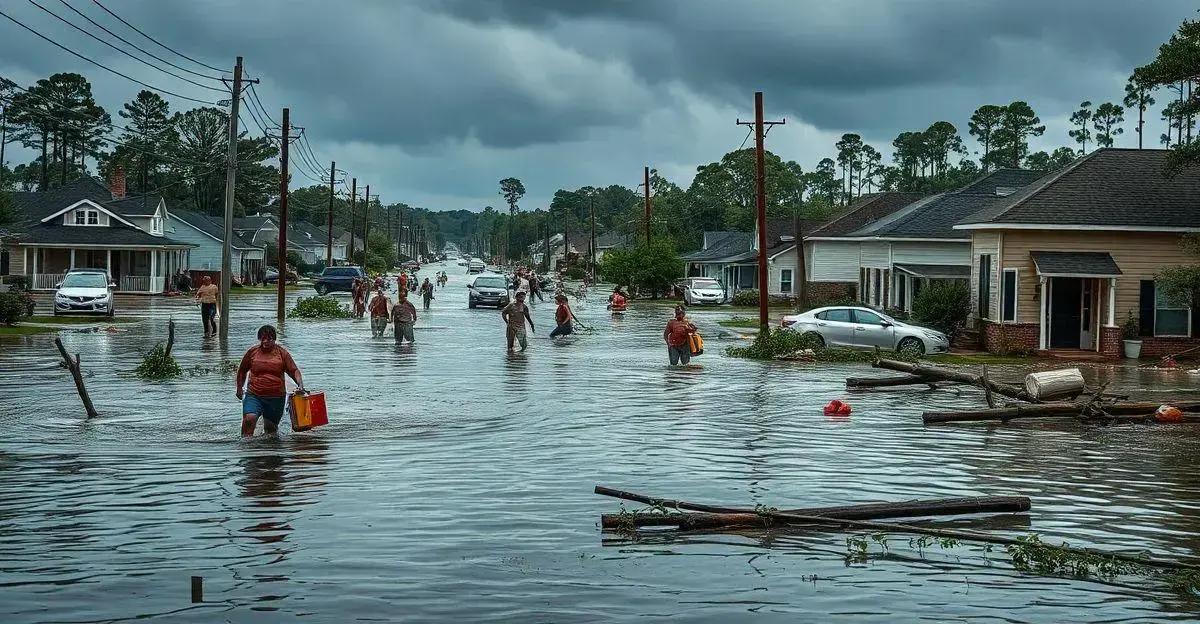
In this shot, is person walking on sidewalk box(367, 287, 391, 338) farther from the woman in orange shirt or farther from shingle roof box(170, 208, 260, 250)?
shingle roof box(170, 208, 260, 250)

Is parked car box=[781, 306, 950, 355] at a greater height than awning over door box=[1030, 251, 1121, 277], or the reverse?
awning over door box=[1030, 251, 1121, 277]

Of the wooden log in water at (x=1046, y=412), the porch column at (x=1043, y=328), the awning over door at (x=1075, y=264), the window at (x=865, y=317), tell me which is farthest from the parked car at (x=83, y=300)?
the wooden log in water at (x=1046, y=412)

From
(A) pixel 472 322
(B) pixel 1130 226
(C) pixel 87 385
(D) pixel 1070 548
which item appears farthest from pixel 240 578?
(A) pixel 472 322

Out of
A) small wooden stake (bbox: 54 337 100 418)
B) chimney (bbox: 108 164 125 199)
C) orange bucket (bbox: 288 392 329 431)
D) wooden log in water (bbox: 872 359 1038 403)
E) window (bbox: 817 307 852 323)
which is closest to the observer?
orange bucket (bbox: 288 392 329 431)

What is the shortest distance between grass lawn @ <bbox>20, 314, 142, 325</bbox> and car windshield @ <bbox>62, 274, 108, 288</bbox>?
4.31 feet

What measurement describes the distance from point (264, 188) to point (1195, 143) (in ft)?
397

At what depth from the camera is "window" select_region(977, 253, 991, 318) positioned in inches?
1564

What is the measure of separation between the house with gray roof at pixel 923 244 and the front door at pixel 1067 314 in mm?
11078

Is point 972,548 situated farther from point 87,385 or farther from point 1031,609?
point 87,385

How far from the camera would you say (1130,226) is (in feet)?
121

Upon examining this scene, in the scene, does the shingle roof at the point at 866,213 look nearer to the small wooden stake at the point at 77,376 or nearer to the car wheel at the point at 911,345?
the car wheel at the point at 911,345

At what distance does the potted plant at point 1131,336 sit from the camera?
36.8 meters

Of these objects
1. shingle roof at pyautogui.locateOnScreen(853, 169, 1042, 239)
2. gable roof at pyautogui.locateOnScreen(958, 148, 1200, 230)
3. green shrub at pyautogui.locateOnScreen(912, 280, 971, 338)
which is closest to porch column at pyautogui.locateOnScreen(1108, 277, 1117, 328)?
gable roof at pyautogui.locateOnScreen(958, 148, 1200, 230)

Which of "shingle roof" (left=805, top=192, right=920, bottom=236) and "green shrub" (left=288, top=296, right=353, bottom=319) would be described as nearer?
"green shrub" (left=288, top=296, right=353, bottom=319)
